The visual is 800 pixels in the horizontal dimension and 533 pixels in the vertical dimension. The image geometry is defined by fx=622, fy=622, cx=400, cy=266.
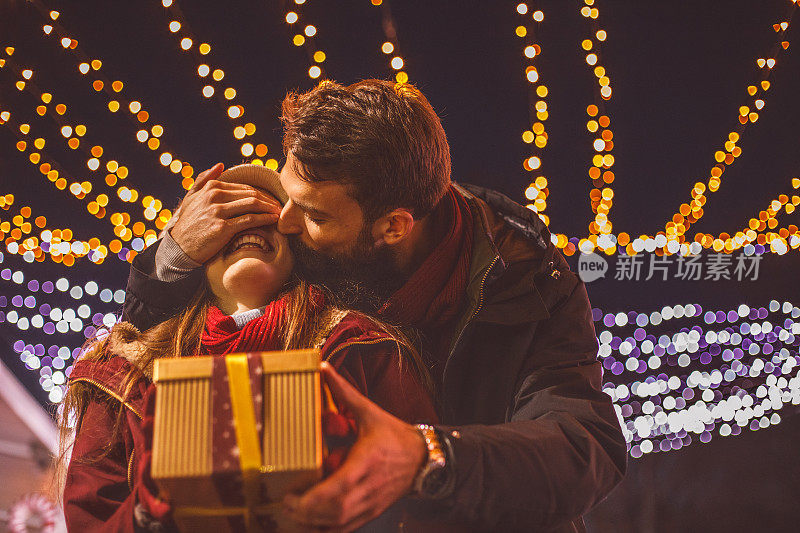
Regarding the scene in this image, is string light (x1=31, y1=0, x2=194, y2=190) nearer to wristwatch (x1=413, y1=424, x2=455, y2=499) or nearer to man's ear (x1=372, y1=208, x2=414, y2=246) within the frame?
man's ear (x1=372, y1=208, x2=414, y2=246)

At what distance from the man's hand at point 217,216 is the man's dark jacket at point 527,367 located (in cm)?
9

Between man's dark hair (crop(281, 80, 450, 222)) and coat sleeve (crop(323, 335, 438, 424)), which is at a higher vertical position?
man's dark hair (crop(281, 80, 450, 222))

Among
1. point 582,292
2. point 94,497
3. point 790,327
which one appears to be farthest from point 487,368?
point 790,327

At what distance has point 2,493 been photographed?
235 cm

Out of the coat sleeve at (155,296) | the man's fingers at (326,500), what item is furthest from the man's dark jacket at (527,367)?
the man's fingers at (326,500)

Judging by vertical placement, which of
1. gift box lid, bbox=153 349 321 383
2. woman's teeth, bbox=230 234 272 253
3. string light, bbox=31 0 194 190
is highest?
string light, bbox=31 0 194 190

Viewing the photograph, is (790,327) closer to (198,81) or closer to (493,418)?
(493,418)

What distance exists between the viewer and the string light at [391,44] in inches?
92.0

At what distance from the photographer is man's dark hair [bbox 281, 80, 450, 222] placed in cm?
134

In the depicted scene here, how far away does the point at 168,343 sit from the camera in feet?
4.12

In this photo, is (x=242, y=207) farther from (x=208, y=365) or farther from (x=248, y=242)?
(x=208, y=365)

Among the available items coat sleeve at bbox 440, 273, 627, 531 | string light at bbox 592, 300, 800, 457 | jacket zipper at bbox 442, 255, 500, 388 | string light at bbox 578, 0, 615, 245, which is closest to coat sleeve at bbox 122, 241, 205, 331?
jacket zipper at bbox 442, 255, 500, 388

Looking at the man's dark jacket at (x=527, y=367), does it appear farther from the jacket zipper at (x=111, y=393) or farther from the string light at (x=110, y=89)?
the string light at (x=110, y=89)

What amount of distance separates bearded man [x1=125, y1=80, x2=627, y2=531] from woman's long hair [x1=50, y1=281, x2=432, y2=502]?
0.20 feet
